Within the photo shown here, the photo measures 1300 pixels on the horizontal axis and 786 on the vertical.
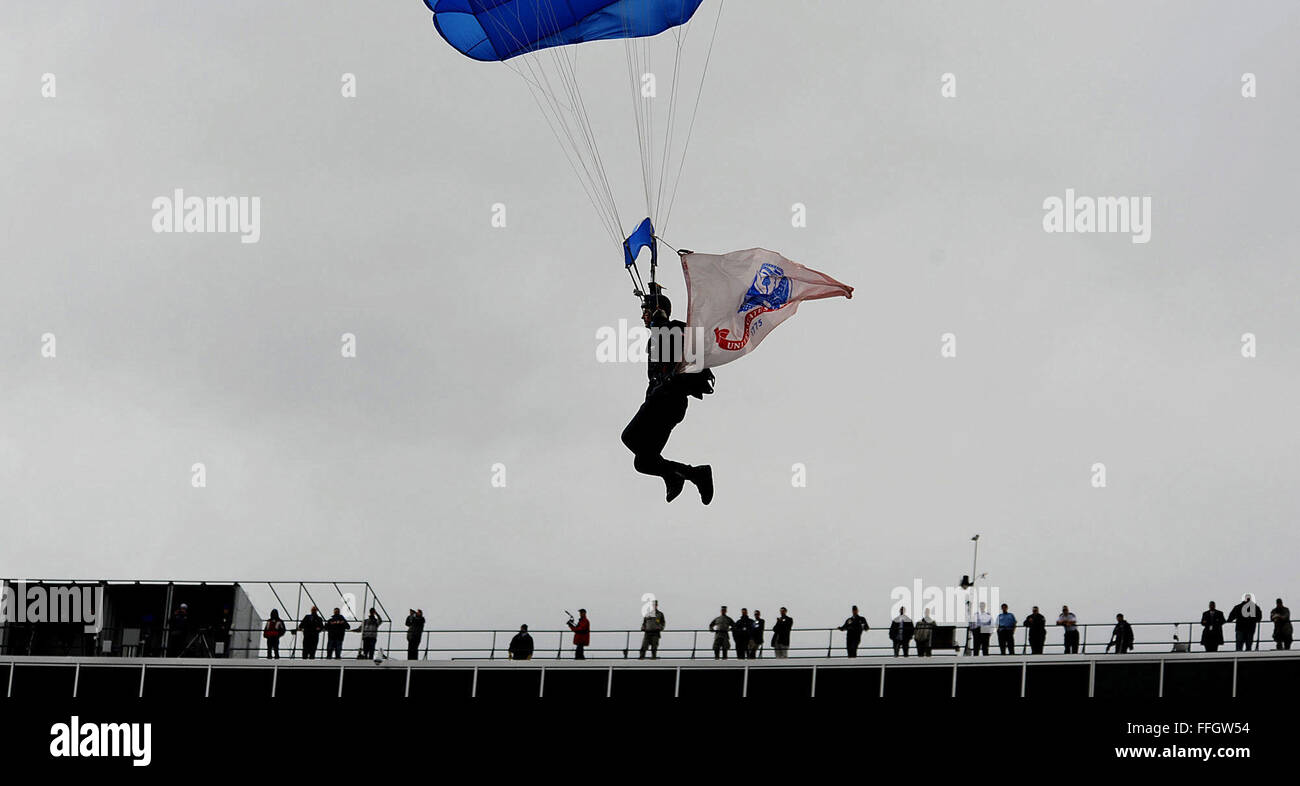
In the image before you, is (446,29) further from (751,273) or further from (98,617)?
(98,617)

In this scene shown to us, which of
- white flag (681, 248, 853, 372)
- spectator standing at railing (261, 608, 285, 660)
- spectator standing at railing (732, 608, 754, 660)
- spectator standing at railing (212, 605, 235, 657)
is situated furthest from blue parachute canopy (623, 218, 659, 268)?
spectator standing at railing (212, 605, 235, 657)

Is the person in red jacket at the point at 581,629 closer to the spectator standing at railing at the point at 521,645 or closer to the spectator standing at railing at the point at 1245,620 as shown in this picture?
the spectator standing at railing at the point at 521,645

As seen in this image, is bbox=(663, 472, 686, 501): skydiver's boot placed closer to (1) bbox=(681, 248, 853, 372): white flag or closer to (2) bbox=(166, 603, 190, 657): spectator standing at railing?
(1) bbox=(681, 248, 853, 372): white flag

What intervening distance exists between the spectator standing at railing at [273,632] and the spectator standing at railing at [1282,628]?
66.8ft

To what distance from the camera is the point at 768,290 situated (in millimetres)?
32344

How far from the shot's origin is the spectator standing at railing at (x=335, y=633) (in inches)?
1661

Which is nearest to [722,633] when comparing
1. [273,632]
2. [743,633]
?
[743,633]

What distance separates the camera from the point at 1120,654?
128 ft

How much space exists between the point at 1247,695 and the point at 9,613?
Result: 1072 inches

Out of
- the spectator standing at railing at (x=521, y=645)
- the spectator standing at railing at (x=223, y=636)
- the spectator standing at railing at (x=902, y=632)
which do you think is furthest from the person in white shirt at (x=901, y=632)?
the spectator standing at railing at (x=223, y=636)

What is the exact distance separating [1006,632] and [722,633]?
5.77m
